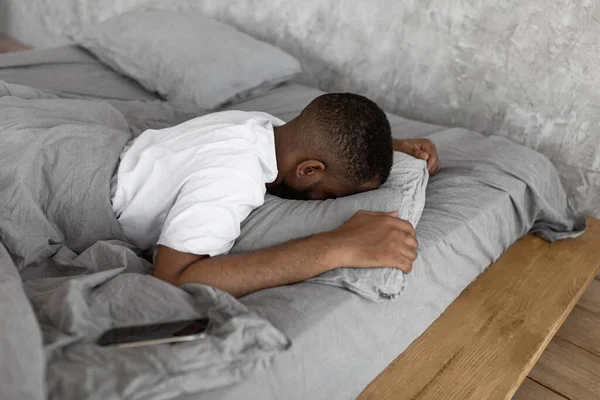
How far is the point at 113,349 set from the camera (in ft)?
2.53

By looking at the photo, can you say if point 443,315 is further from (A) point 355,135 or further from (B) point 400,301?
(A) point 355,135

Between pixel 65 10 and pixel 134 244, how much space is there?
7.46ft

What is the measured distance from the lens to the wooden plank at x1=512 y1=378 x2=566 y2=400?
47.7 inches

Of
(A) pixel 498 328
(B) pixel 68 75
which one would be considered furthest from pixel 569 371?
(B) pixel 68 75

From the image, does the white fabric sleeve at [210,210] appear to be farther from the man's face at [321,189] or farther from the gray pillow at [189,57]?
the gray pillow at [189,57]

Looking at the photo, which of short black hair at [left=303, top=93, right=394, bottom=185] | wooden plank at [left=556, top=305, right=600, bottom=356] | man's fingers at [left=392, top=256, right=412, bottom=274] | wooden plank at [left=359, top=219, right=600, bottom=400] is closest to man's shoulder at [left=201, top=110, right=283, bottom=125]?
short black hair at [left=303, top=93, right=394, bottom=185]

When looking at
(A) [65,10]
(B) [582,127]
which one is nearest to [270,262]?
(B) [582,127]

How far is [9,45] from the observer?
121 inches

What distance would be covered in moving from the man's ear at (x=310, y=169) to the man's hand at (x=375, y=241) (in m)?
0.12

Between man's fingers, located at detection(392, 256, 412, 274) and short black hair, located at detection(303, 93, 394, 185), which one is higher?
short black hair, located at detection(303, 93, 394, 185)

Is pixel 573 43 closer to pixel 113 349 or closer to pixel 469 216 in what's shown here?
pixel 469 216

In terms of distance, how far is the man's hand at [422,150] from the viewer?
139 cm

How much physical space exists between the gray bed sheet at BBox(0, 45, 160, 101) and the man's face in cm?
88

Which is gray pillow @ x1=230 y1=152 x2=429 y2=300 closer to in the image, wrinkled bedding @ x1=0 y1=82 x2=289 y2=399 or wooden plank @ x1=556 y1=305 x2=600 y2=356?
wrinkled bedding @ x1=0 y1=82 x2=289 y2=399
